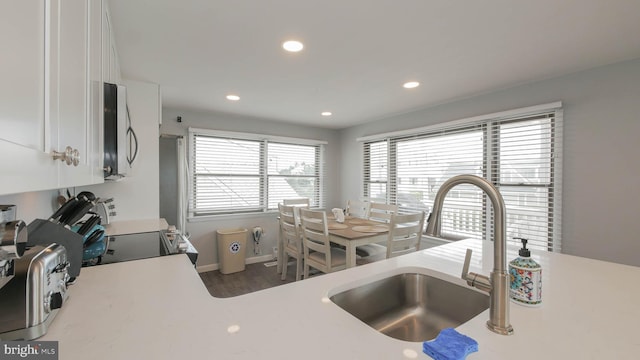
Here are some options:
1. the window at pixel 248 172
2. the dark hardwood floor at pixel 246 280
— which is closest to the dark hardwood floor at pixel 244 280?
the dark hardwood floor at pixel 246 280

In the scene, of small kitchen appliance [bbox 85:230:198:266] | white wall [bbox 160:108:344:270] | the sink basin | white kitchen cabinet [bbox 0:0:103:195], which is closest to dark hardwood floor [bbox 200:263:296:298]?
white wall [bbox 160:108:344:270]

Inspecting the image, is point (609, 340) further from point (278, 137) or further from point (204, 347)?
point (278, 137)

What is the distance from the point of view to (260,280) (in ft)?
11.2

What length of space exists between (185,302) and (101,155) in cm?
72

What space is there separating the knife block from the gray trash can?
2.67m

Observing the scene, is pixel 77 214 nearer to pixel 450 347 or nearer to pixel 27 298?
pixel 27 298

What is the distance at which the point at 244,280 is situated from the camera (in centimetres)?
342

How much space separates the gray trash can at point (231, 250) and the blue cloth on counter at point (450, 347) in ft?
10.9

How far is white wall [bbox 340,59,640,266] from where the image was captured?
81.5 inches

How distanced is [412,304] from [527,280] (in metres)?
0.48

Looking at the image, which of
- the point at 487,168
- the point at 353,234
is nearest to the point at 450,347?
the point at 353,234

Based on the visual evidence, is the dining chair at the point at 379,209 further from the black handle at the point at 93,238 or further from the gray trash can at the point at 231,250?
the black handle at the point at 93,238

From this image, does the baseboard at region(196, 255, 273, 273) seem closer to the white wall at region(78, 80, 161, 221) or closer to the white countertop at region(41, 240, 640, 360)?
the white wall at region(78, 80, 161, 221)

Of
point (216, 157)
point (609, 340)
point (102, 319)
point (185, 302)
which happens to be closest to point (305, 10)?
point (185, 302)
